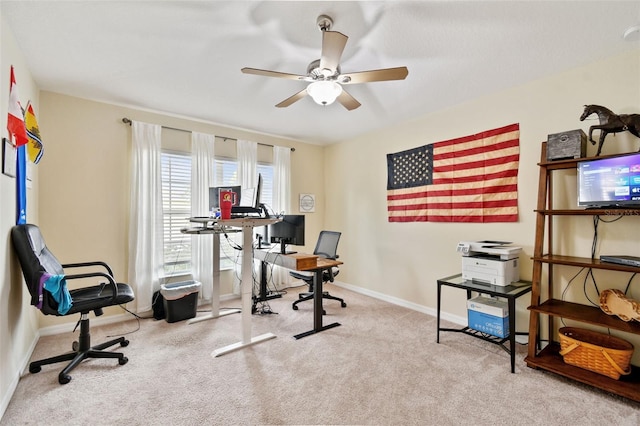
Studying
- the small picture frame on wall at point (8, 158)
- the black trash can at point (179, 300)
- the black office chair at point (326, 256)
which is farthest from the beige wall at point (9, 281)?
the black office chair at point (326, 256)

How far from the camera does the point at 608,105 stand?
2.33 m

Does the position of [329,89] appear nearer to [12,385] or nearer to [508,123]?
[508,123]

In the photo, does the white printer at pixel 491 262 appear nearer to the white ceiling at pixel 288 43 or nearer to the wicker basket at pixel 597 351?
the wicker basket at pixel 597 351

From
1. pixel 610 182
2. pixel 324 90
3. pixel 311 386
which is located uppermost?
pixel 324 90

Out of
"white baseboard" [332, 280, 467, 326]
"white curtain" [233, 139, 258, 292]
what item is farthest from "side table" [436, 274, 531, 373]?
"white curtain" [233, 139, 258, 292]

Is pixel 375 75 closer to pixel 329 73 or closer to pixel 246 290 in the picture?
pixel 329 73

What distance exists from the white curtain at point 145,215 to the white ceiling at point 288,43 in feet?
1.73

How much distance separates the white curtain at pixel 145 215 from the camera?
338cm

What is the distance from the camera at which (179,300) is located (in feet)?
10.9

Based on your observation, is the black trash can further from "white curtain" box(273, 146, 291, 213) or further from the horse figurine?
the horse figurine

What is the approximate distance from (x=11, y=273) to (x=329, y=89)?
2.78 metres

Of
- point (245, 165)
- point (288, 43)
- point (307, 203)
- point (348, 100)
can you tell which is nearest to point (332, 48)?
point (288, 43)

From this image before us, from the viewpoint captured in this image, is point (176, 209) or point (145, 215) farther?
point (176, 209)

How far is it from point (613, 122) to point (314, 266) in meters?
2.72
